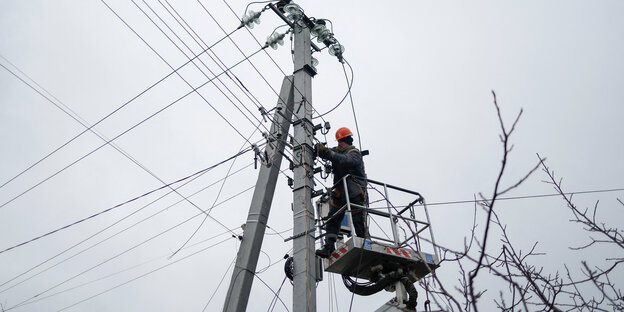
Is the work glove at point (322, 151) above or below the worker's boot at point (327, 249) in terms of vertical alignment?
above

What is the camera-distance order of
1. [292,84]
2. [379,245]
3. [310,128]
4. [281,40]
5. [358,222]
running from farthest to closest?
[281,40] < [292,84] < [310,128] < [358,222] < [379,245]

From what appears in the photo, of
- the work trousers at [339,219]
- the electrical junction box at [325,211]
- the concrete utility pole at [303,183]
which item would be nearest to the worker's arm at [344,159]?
the concrete utility pole at [303,183]

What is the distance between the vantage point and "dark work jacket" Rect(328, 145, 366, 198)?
22.6 ft

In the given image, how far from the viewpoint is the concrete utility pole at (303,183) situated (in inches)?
220

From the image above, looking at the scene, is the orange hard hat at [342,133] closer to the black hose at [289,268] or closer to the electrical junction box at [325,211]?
the electrical junction box at [325,211]

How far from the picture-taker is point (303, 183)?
6.54m

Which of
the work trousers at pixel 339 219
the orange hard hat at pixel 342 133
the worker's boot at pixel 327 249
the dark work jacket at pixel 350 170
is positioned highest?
the orange hard hat at pixel 342 133

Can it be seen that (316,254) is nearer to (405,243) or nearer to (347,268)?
(347,268)

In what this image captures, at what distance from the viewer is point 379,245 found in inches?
243

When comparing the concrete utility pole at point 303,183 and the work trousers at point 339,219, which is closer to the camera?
the concrete utility pole at point 303,183

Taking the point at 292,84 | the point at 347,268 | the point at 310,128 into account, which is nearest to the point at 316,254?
the point at 347,268

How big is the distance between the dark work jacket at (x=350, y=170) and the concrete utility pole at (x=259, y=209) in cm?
84

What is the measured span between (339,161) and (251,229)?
63.5 inches

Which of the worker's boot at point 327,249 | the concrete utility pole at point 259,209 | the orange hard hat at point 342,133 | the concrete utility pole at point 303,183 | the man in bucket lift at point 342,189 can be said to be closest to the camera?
the concrete utility pole at point 303,183
